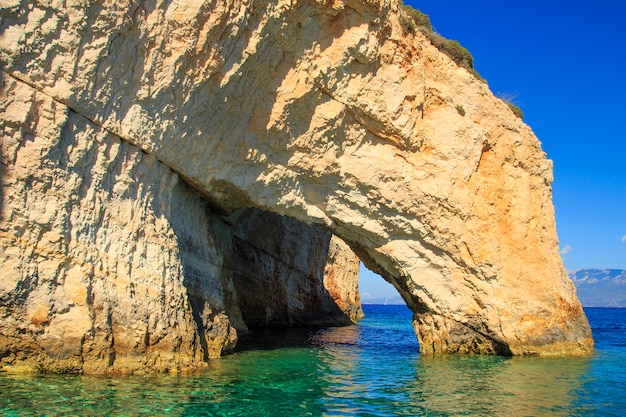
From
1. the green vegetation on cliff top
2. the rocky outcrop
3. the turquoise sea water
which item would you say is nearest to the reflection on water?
the turquoise sea water

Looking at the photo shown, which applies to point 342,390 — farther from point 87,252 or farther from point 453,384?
point 87,252

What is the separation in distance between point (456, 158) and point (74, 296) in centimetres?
1032

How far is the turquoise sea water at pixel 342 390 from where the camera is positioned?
7.80m

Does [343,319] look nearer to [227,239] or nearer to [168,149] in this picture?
[227,239]

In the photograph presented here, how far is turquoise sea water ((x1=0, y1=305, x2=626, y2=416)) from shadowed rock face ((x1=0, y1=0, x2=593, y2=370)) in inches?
44.5

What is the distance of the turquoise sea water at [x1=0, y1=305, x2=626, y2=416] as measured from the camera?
780 centimetres

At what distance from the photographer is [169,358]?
1059 centimetres

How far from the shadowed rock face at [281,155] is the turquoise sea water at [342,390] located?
113cm

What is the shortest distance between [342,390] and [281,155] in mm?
6151

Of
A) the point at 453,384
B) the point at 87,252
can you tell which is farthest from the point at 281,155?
the point at 453,384

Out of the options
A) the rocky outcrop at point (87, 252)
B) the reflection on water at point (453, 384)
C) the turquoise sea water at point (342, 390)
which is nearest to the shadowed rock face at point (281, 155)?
the rocky outcrop at point (87, 252)

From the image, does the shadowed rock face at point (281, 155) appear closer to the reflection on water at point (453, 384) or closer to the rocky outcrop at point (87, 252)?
the rocky outcrop at point (87, 252)

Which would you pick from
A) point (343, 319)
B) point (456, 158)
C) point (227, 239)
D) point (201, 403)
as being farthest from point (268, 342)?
point (343, 319)

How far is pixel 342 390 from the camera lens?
388 inches
